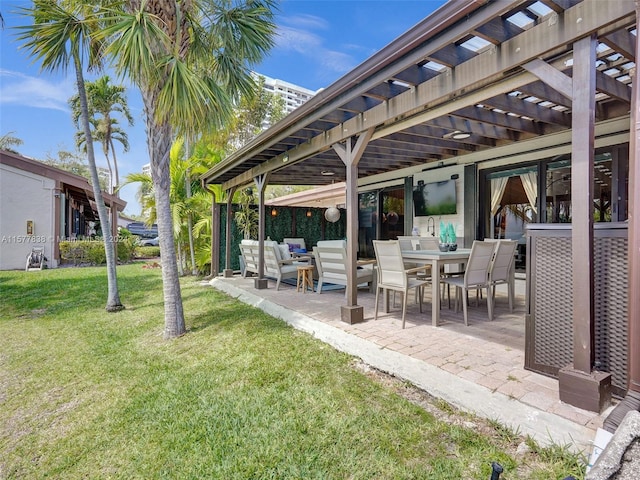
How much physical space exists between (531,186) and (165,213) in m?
5.95

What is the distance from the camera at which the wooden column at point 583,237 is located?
6.75 feet

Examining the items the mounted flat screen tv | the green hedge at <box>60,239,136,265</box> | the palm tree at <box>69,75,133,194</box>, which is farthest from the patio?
the palm tree at <box>69,75,133,194</box>

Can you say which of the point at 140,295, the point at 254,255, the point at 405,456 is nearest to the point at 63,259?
the point at 140,295

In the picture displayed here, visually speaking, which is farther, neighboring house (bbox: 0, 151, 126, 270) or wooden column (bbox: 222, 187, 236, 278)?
neighboring house (bbox: 0, 151, 126, 270)

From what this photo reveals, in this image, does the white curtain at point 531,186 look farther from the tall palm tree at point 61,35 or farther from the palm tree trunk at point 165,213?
the tall palm tree at point 61,35

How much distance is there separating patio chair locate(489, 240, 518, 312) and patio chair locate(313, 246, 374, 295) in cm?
196

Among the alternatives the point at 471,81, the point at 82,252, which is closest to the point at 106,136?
the point at 82,252

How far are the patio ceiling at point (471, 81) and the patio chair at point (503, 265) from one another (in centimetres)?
165

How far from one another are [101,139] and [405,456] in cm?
2830

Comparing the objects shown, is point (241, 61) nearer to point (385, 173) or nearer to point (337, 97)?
point (337, 97)

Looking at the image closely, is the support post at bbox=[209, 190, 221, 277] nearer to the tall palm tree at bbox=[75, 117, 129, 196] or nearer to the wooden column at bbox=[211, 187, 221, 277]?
the wooden column at bbox=[211, 187, 221, 277]

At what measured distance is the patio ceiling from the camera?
225cm

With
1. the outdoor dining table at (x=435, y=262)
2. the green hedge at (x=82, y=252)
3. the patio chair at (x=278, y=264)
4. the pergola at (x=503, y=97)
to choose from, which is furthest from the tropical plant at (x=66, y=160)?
the outdoor dining table at (x=435, y=262)

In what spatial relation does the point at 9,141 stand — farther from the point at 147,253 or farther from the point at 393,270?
the point at 393,270
